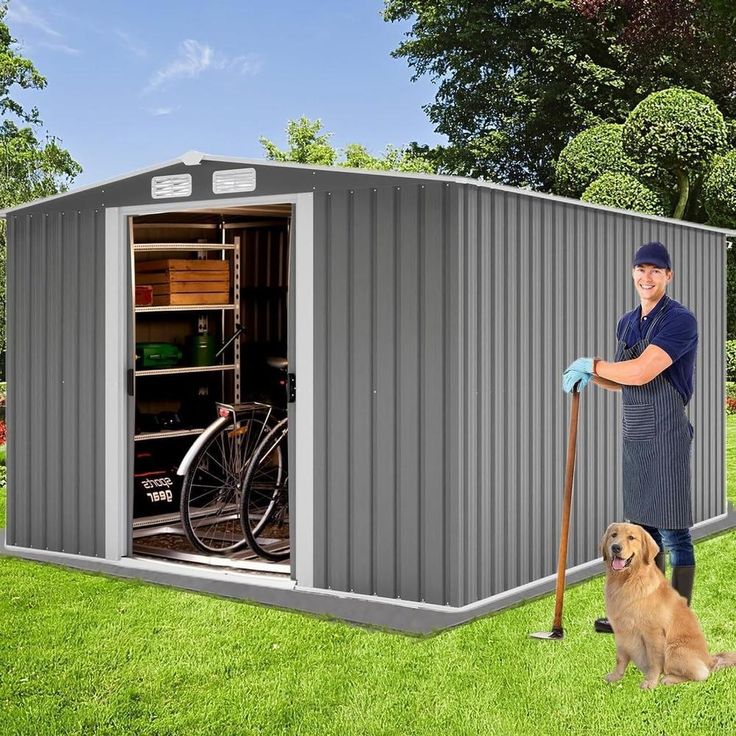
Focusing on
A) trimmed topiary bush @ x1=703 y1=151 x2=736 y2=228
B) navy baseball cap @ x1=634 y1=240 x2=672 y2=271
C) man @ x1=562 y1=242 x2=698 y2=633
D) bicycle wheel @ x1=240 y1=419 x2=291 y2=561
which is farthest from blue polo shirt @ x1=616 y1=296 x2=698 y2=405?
trimmed topiary bush @ x1=703 y1=151 x2=736 y2=228

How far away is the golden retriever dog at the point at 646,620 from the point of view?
5.00 m

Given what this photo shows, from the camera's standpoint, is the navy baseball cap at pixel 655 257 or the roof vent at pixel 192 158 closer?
the navy baseball cap at pixel 655 257

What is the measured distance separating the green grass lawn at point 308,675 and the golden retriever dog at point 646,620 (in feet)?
0.27

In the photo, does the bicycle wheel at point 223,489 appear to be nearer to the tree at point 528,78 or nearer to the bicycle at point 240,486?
the bicycle at point 240,486

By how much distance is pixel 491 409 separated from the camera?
618 cm

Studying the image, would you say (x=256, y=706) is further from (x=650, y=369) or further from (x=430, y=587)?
(x=650, y=369)

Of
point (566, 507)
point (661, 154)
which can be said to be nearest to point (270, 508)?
point (566, 507)

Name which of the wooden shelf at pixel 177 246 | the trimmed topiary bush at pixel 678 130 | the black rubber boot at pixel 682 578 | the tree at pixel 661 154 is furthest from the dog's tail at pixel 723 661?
the trimmed topiary bush at pixel 678 130

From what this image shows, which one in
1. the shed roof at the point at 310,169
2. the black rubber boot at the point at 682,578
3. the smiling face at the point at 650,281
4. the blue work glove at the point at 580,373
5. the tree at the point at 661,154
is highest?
the tree at the point at 661,154

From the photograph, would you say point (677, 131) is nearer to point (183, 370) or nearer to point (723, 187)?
point (723, 187)

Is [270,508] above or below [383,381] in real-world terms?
below

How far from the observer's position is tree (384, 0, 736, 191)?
913 inches

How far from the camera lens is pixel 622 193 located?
1877 cm

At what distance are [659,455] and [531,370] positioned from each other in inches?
49.3
